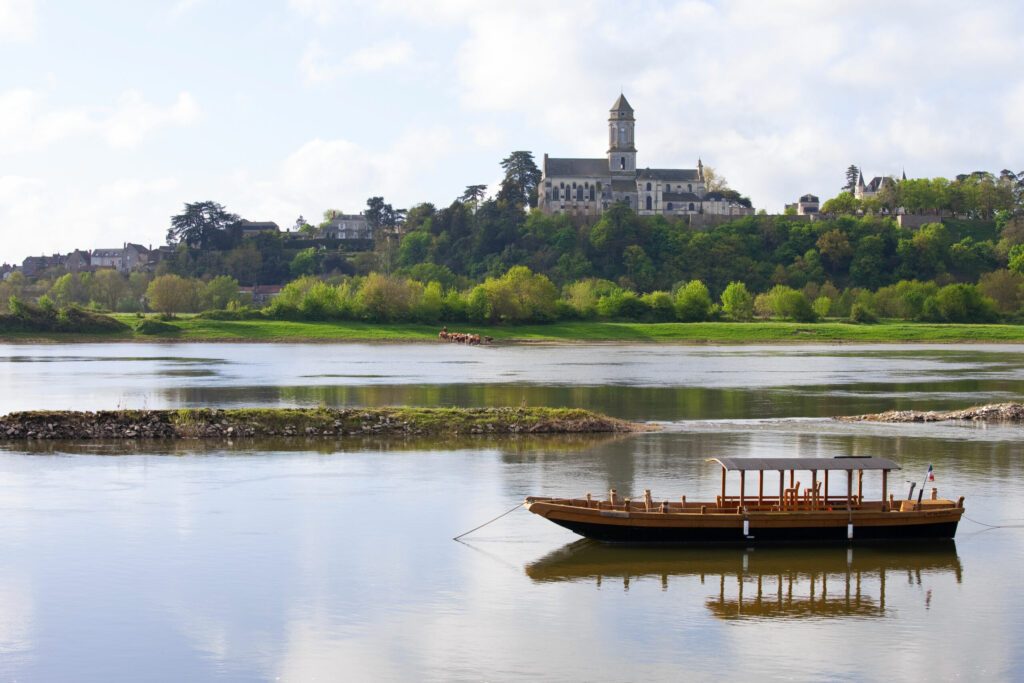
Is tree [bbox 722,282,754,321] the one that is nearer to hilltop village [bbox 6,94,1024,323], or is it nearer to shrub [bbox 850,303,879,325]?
hilltop village [bbox 6,94,1024,323]

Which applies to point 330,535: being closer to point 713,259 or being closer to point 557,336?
point 557,336

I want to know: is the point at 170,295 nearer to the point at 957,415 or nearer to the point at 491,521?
the point at 957,415

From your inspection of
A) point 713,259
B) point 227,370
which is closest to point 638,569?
point 227,370

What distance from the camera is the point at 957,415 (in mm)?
50062

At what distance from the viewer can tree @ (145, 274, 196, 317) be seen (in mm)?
138875

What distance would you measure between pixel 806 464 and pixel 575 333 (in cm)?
9944

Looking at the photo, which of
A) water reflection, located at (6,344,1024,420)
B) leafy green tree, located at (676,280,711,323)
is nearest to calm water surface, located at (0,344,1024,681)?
water reflection, located at (6,344,1024,420)

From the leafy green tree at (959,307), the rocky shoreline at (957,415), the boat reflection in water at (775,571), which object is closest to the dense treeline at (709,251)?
the leafy green tree at (959,307)

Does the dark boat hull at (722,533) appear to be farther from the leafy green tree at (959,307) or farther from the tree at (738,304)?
the leafy green tree at (959,307)

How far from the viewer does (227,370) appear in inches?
3063

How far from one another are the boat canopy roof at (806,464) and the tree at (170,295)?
4539 inches

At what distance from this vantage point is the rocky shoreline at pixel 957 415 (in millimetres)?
49438

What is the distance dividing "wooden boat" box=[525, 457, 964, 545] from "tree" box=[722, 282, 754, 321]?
374 feet

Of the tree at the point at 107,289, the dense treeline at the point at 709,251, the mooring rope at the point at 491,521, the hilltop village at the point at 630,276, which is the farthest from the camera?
the dense treeline at the point at 709,251
